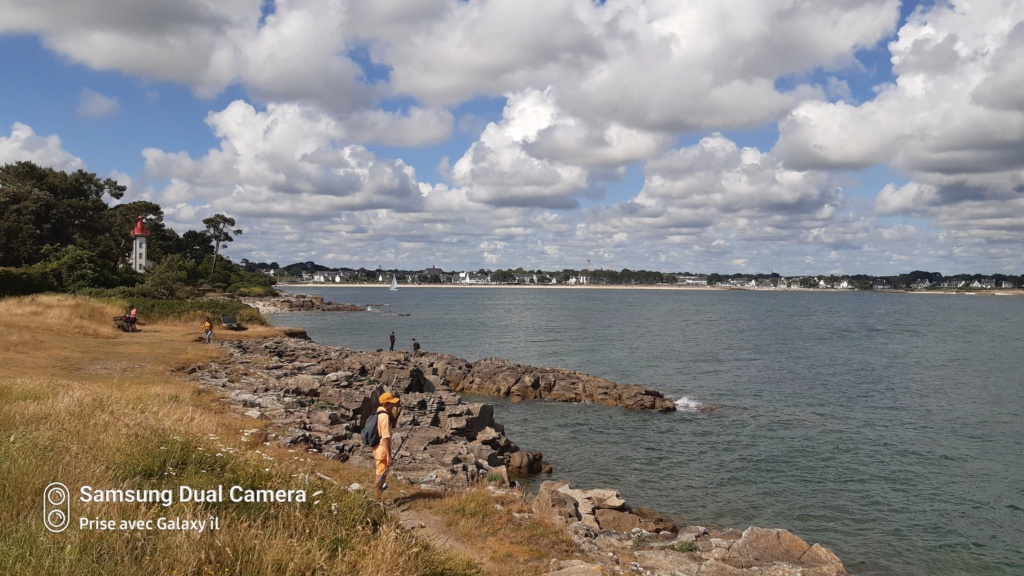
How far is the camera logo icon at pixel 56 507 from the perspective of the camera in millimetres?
7164

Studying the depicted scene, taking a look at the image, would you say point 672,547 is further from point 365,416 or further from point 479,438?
point 365,416

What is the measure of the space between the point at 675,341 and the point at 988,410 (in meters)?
35.2

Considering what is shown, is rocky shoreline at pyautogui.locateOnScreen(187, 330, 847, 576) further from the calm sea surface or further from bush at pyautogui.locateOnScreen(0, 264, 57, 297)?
bush at pyautogui.locateOnScreen(0, 264, 57, 297)

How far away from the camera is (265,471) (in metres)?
10.5

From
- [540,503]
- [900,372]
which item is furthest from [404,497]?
[900,372]

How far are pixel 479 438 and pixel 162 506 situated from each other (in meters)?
14.2

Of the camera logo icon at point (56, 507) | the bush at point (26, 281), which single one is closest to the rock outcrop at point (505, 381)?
the camera logo icon at point (56, 507)

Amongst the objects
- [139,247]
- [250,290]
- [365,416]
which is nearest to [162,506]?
[365,416]

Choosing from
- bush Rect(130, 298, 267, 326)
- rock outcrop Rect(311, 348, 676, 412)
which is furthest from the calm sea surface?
bush Rect(130, 298, 267, 326)

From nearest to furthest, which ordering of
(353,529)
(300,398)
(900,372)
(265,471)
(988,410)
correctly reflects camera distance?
(353,529) → (265,471) → (300,398) → (988,410) → (900,372)

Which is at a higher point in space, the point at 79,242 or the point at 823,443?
the point at 79,242

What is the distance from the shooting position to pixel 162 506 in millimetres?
8508

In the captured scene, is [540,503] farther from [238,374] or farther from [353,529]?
[238,374]

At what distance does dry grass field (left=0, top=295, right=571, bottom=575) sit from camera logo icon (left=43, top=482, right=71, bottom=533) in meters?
0.09
